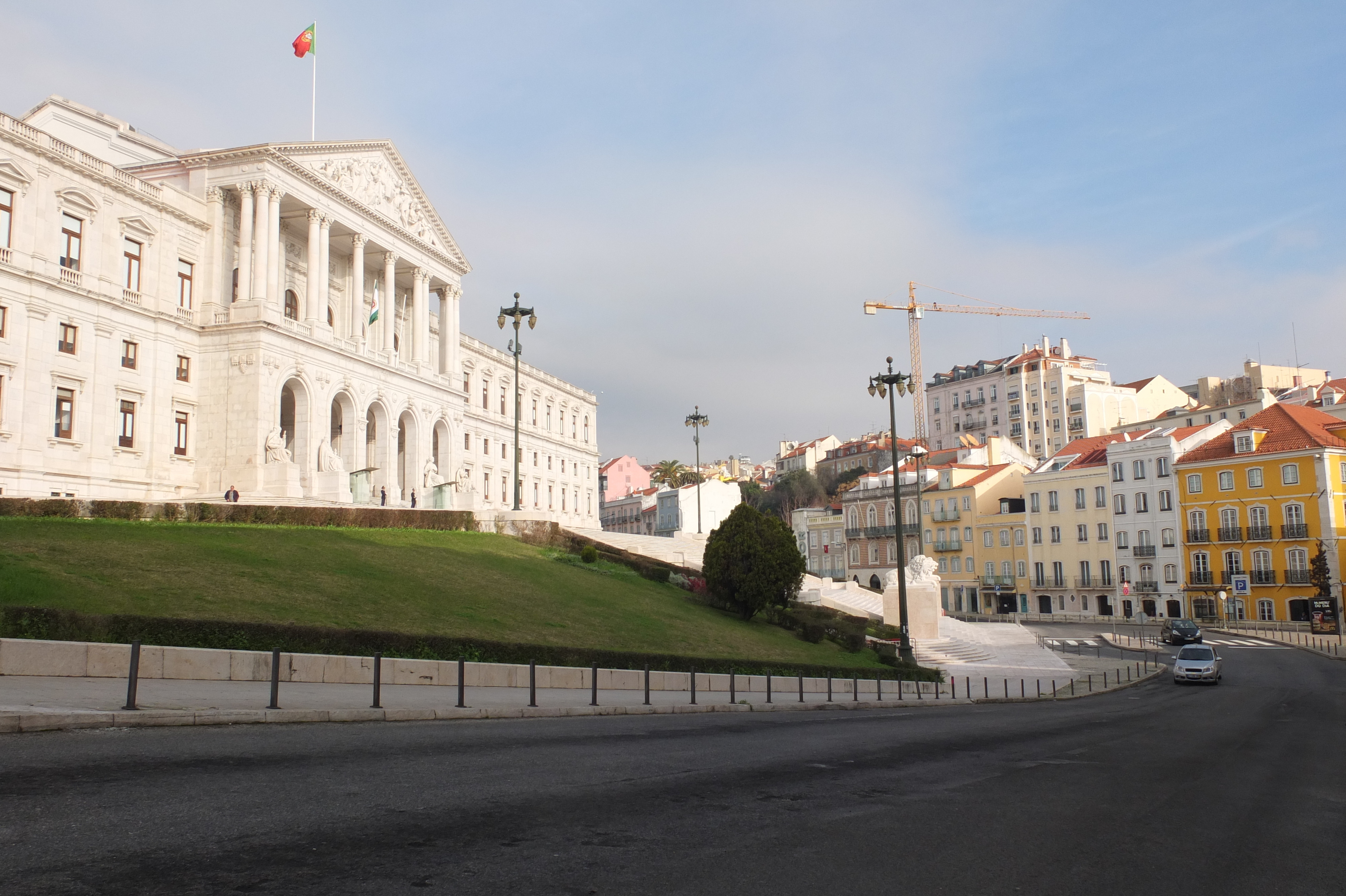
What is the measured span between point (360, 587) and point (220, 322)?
30.2m

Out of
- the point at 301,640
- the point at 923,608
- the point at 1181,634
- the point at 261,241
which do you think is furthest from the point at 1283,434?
the point at 301,640

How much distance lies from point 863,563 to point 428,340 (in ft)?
150

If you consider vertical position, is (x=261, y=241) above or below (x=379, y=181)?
below

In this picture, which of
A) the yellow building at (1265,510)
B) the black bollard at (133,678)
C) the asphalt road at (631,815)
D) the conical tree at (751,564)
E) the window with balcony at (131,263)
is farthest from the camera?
the yellow building at (1265,510)

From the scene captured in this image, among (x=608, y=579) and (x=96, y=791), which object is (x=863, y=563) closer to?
(x=608, y=579)

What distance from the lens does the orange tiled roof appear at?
205ft

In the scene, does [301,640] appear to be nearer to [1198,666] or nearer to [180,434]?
[1198,666]

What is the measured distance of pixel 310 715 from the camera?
42.5ft

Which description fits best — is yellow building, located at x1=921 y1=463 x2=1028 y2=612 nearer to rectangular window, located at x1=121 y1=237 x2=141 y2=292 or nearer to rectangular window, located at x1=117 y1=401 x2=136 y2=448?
rectangular window, located at x1=117 y1=401 x2=136 y2=448

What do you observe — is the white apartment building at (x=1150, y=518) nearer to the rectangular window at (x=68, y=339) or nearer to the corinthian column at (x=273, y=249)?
the corinthian column at (x=273, y=249)

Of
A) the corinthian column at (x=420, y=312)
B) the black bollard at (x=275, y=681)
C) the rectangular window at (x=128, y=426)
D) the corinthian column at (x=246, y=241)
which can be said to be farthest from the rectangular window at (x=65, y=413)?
the black bollard at (x=275, y=681)

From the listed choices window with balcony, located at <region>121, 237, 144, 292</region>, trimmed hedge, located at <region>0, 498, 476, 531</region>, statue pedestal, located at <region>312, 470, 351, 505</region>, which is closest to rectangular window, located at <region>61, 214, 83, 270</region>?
window with balcony, located at <region>121, 237, 144, 292</region>

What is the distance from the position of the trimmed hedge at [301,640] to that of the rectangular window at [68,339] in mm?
30732

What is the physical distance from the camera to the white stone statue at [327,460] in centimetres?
5016
